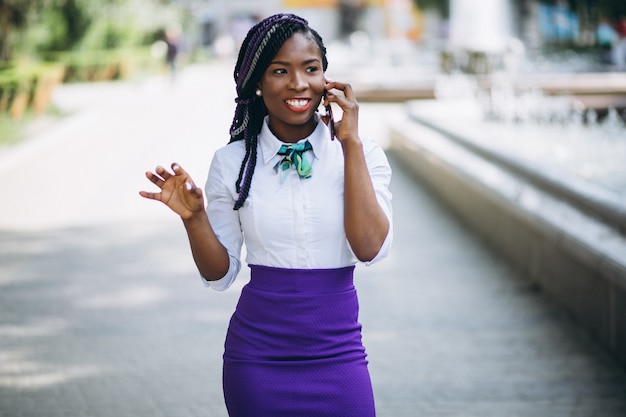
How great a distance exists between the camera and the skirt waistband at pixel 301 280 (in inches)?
103

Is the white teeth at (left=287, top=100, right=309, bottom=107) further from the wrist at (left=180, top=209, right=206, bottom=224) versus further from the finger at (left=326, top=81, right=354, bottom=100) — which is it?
the wrist at (left=180, top=209, right=206, bottom=224)

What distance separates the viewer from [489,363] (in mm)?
5398

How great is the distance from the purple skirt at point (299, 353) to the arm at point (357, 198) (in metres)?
0.13

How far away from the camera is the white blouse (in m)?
2.63

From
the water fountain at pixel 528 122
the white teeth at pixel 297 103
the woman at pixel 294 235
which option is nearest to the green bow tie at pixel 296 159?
the woman at pixel 294 235

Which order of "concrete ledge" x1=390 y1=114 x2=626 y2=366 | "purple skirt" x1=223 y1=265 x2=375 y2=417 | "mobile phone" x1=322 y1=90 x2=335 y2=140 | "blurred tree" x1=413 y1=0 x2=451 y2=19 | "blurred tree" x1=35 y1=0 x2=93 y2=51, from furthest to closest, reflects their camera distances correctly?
1. "blurred tree" x1=413 y1=0 x2=451 y2=19
2. "blurred tree" x1=35 y1=0 x2=93 y2=51
3. "concrete ledge" x1=390 y1=114 x2=626 y2=366
4. "mobile phone" x1=322 y1=90 x2=335 y2=140
5. "purple skirt" x1=223 y1=265 x2=375 y2=417

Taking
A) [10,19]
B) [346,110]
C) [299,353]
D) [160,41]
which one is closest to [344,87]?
[346,110]

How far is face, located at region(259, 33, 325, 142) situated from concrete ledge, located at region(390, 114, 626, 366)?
2.86m

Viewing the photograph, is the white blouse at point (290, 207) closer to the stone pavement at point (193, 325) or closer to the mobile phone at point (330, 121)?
the mobile phone at point (330, 121)

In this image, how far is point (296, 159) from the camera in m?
2.63

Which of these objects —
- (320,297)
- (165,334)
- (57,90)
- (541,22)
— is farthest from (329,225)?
(541,22)

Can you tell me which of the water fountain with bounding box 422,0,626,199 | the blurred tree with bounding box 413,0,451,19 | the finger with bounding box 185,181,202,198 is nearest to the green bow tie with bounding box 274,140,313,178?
the finger with bounding box 185,181,202,198

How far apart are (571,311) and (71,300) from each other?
3.50 meters

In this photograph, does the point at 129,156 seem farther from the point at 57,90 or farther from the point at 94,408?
the point at 57,90
